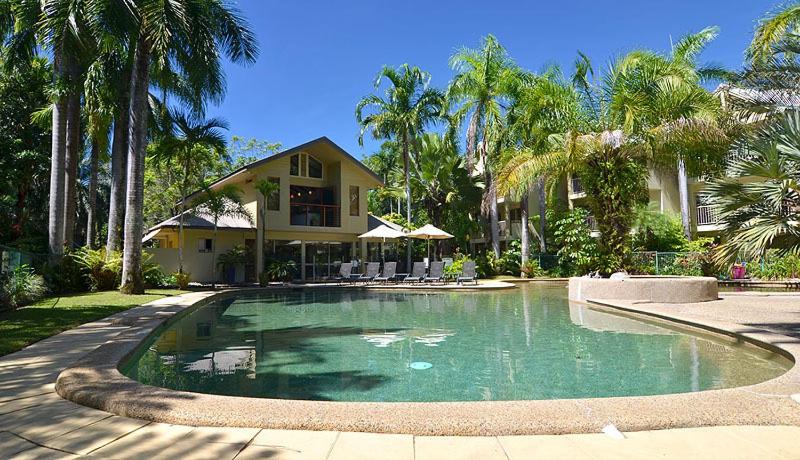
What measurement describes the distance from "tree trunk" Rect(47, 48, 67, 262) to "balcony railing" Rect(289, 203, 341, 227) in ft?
32.5

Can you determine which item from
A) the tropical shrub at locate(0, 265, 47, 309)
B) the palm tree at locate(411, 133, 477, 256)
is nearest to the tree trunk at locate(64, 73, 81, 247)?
the tropical shrub at locate(0, 265, 47, 309)

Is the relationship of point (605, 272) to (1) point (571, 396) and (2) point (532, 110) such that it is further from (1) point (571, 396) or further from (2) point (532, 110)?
(1) point (571, 396)

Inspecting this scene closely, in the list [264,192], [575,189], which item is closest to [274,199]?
[264,192]

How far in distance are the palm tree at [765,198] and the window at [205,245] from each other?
20667 millimetres

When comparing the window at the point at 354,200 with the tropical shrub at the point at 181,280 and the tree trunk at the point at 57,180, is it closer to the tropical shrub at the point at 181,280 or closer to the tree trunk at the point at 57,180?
the tropical shrub at the point at 181,280

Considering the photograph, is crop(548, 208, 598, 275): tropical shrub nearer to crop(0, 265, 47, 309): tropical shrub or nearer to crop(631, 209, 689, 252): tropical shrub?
crop(631, 209, 689, 252): tropical shrub

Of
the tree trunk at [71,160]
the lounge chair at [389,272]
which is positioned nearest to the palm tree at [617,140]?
the lounge chair at [389,272]

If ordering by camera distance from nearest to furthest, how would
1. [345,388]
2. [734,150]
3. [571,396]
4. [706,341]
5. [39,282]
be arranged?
1. [571,396]
2. [345,388]
3. [706,341]
4. [734,150]
5. [39,282]

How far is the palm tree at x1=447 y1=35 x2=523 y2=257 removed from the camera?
25.0 m

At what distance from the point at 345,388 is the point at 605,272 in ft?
35.5

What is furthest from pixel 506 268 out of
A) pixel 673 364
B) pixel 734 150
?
pixel 673 364

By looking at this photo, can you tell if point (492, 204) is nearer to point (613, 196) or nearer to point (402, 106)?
point (402, 106)

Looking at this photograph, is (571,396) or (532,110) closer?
(571,396)

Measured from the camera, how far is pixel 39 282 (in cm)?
1263
